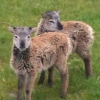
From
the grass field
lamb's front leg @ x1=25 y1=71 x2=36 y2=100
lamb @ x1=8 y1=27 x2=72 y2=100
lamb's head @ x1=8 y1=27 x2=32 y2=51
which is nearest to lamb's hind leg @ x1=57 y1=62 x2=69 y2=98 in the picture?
lamb @ x1=8 y1=27 x2=72 y2=100

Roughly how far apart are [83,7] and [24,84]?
5655 mm

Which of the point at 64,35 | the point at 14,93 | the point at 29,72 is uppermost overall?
the point at 64,35

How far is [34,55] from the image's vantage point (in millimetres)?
6844

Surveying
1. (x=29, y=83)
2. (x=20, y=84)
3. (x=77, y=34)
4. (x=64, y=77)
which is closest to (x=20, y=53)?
(x=29, y=83)

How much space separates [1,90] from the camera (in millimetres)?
7484

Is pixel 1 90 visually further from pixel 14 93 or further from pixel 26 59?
pixel 26 59

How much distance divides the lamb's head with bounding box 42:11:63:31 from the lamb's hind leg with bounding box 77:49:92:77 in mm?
700

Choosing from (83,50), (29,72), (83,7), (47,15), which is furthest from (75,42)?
(83,7)

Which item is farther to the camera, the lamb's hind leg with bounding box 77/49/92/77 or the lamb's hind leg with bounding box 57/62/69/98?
the lamb's hind leg with bounding box 77/49/92/77

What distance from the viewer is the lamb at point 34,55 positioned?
6650 millimetres

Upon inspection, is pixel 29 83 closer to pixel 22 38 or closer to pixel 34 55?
pixel 34 55

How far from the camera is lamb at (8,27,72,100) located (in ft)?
21.8

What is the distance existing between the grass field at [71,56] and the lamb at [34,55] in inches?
12.7

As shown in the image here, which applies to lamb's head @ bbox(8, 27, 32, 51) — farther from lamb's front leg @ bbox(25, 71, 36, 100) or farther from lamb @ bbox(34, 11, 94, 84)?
lamb @ bbox(34, 11, 94, 84)
